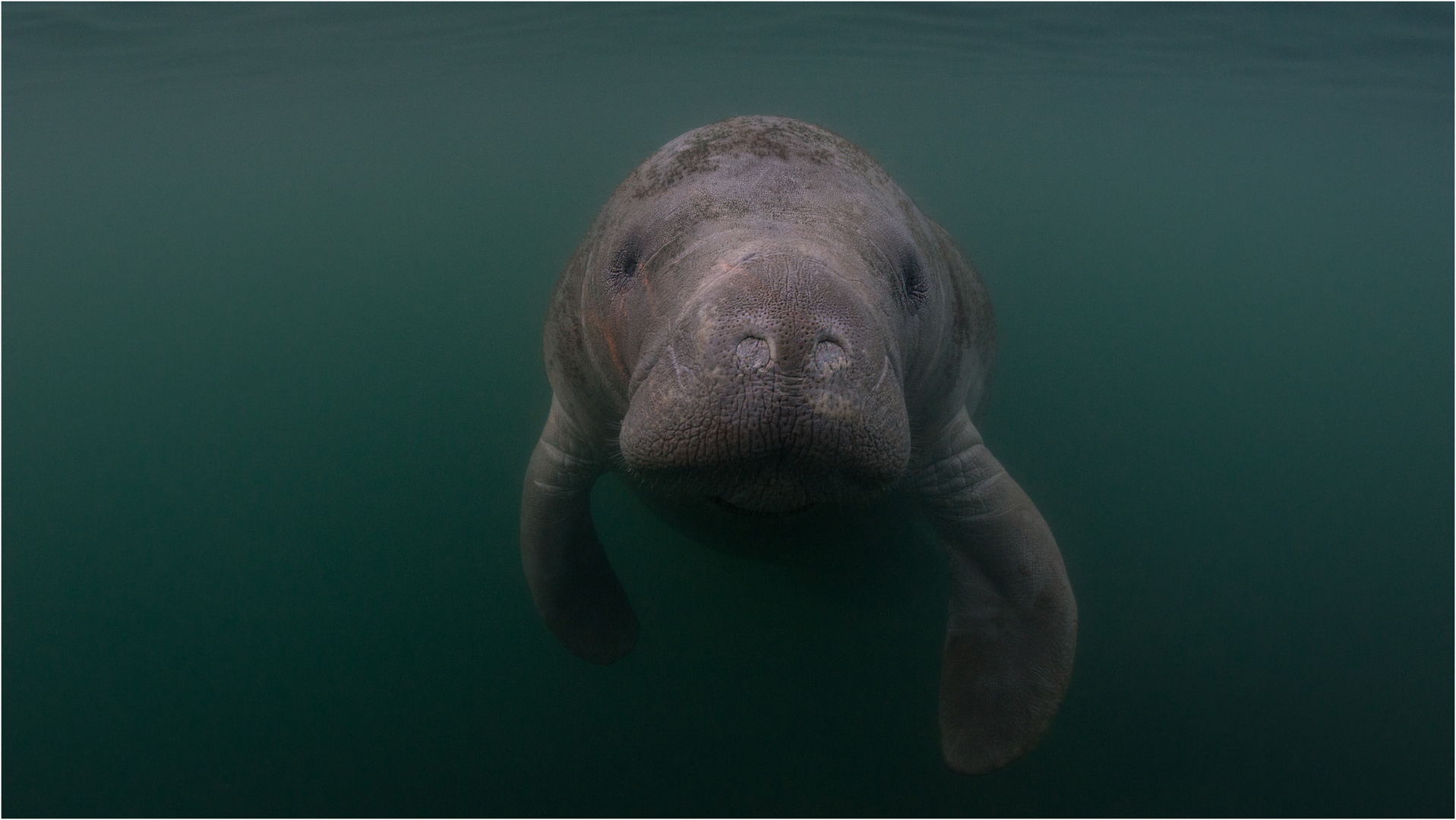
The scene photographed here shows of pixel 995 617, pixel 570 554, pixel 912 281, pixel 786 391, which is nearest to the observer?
pixel 786 391

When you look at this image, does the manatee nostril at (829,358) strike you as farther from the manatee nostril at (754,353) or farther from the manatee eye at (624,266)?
the manatee eye at (624,266)

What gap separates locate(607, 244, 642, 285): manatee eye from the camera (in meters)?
2.22

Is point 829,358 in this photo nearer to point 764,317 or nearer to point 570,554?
point 764,317

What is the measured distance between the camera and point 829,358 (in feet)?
4.94

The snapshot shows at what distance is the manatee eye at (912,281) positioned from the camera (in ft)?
7.13

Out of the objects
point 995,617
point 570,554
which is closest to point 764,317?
point 995,617

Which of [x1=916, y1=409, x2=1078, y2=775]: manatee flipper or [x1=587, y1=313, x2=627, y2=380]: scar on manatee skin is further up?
[x1=587, y1=313, x2=627, y2=380]: scar on manatee skin

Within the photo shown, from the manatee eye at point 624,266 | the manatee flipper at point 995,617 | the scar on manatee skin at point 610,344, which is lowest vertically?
the manatee flipper at point 995,617

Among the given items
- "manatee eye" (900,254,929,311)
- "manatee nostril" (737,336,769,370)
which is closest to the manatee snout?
"manatee nostril" (737,336,769,370)

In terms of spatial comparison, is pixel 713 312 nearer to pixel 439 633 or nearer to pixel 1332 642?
pixel 439 633

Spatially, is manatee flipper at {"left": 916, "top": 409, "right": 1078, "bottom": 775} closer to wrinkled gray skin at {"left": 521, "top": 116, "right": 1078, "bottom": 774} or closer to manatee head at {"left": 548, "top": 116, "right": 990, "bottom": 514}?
wrinkled gray skin at {"left": 521, "top": 116, "right": 1078, "bottom": 774}

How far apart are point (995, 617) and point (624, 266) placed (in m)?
2.18

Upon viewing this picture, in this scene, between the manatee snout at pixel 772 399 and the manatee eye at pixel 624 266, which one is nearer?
the manatee snout at pixel 772 399

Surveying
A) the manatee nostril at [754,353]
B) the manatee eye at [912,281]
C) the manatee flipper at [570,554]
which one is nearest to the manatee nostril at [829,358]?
the manatee nostril at [754,353]
